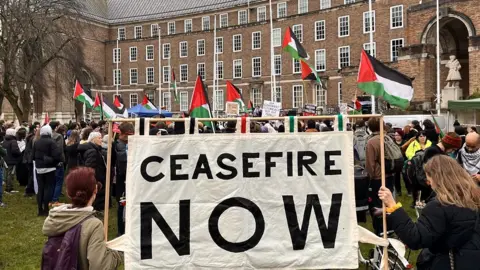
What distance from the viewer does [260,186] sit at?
4.18 m

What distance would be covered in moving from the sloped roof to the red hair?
63.9m

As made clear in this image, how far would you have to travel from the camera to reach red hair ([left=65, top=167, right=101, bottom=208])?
11.8 ft

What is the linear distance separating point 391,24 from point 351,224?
148ft

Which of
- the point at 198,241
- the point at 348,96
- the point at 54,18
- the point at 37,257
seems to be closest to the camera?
the point at 198,241

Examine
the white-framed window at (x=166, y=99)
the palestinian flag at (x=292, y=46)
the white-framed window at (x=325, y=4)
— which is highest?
the white-framed window at (x=325, y=4)

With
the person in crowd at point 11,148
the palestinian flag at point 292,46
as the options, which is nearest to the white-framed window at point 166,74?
the palestinian flag at point 292,46

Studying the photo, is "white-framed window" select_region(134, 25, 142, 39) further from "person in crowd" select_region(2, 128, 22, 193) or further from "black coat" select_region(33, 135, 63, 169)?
"black coat" select_region(33, 135, 63, 169)

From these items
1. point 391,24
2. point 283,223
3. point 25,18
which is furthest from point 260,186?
point 391,24

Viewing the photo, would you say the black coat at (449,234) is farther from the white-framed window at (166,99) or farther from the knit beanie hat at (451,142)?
the white-framed window at (166,99)

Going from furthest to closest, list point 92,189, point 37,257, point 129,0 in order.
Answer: point 129,0
point 37,257
point 92,189

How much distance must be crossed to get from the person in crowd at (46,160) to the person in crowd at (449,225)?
8155 millimetres

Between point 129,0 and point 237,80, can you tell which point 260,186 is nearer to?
point 237,80

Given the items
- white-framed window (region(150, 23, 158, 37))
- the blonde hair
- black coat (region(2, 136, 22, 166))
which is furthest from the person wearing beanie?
white-framed window (region(150, 23, 158, 37))

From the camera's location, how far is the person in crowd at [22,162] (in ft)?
44.4
